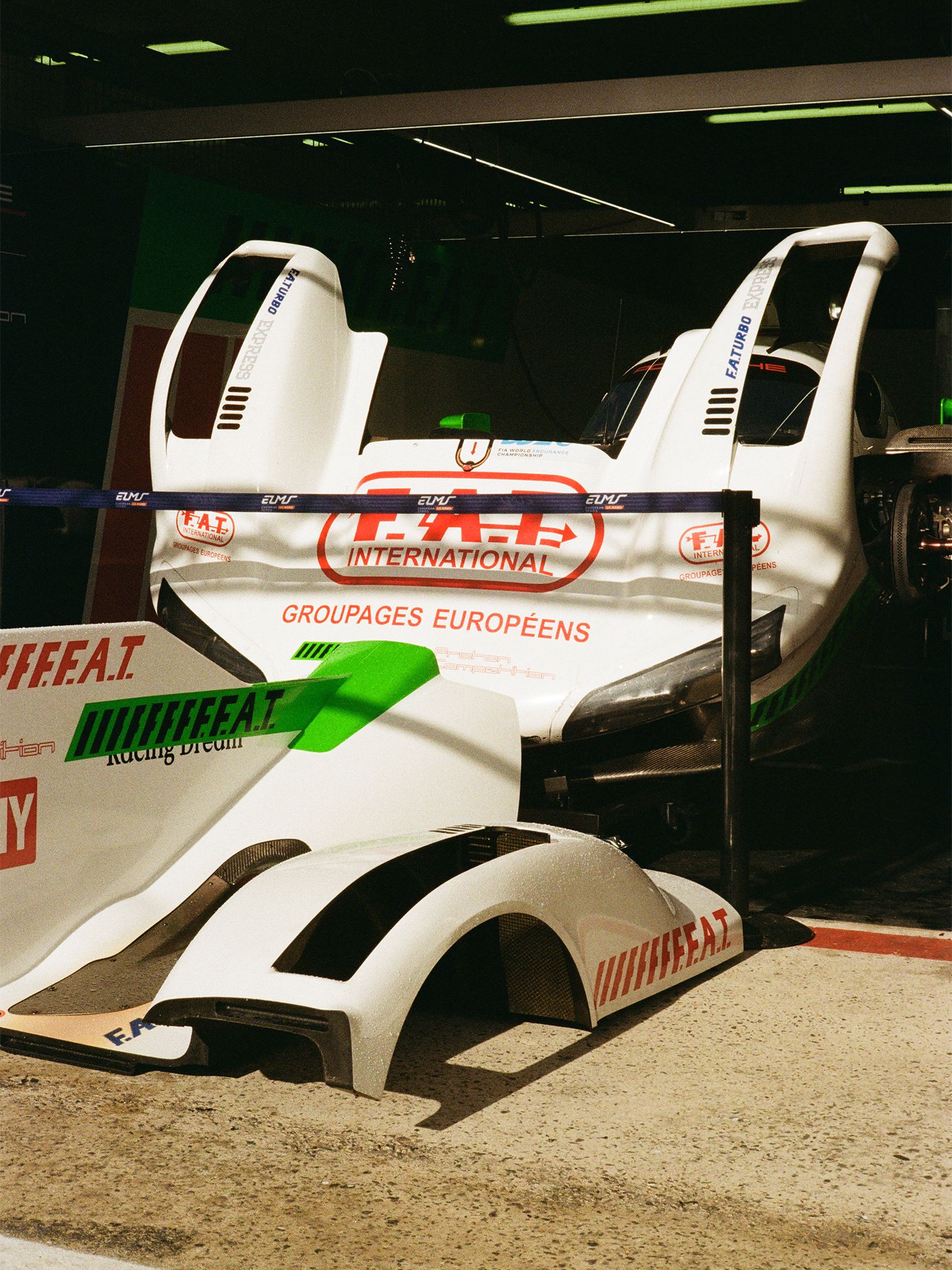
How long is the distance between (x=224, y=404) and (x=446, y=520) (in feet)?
4.18

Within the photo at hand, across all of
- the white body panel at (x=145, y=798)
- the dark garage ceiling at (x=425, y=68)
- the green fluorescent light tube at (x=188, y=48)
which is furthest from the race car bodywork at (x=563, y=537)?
the green fluorescent light tube at (x=188, y=48)

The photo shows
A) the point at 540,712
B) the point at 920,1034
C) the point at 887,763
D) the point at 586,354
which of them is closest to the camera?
the point at 920,1034

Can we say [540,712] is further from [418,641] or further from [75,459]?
[75,459]

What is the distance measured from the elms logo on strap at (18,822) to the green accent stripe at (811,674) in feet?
8.22

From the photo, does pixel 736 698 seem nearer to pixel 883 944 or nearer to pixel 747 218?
pixel 883 944

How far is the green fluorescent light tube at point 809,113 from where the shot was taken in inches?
408

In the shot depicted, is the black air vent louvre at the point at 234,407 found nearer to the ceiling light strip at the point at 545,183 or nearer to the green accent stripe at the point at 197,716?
the green accent stripe at the point at 197,716

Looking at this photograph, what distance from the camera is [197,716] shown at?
3543 mm

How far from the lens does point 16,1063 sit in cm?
313

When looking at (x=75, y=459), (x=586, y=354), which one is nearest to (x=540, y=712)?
(x=75, y=459)

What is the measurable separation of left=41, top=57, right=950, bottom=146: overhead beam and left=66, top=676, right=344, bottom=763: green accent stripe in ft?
13.7

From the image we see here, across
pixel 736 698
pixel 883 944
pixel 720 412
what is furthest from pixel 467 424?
pixel 883 944

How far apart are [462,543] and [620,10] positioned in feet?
15.0

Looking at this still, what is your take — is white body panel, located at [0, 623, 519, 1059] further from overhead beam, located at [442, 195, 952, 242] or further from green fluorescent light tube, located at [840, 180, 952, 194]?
green fluorescent light tube, located at [840, 180, 952, 194]
